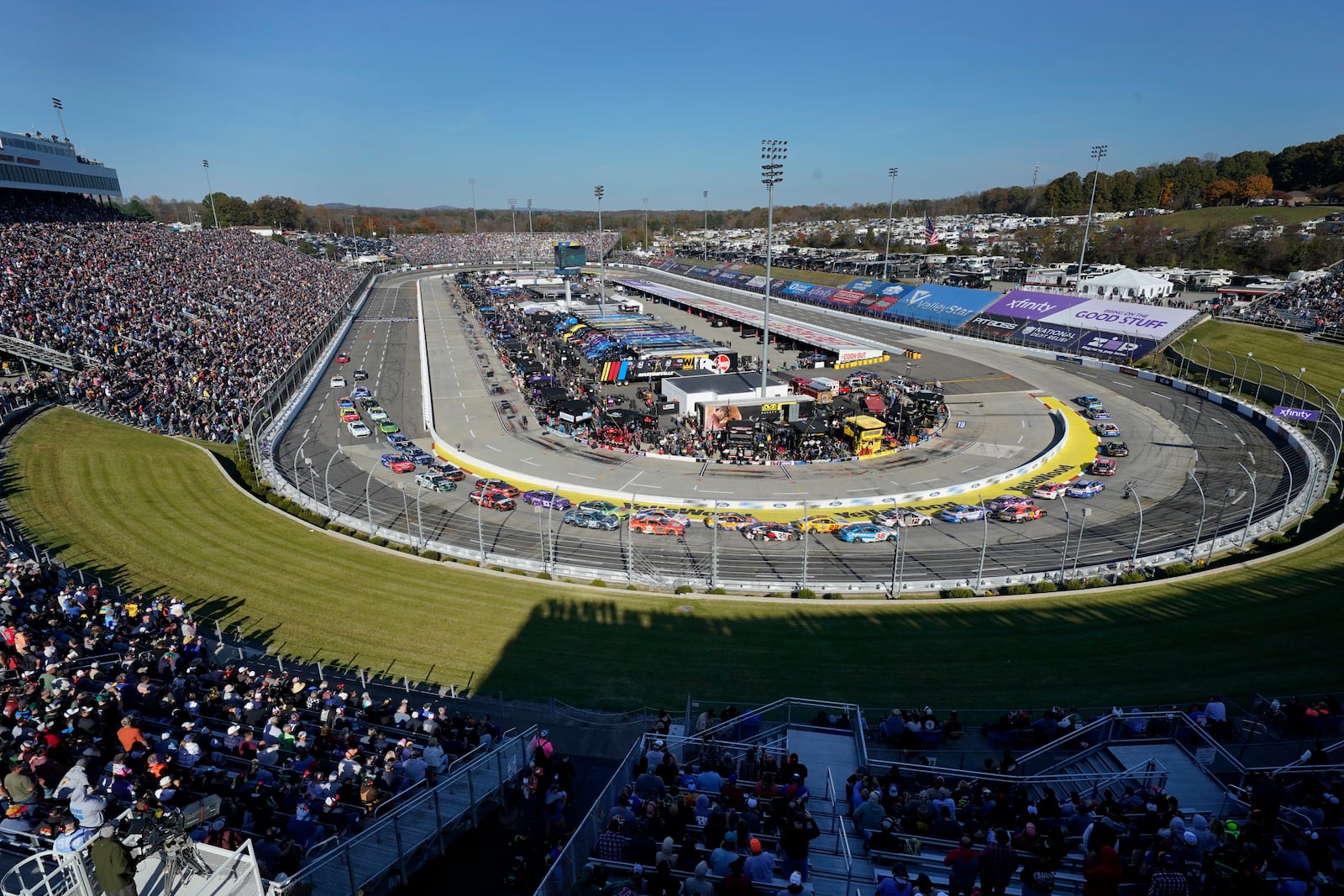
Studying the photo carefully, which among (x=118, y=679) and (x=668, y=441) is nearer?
(x=118, y=679)

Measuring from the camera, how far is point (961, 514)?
119ft

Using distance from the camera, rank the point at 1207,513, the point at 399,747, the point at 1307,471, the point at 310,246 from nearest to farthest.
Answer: the point at 399,747, the point at 1207,513, the point at 1307,471, the point at 310,246

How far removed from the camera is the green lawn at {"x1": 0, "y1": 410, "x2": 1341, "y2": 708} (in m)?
21.0

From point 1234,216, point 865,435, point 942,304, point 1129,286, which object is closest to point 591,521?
point 865,435

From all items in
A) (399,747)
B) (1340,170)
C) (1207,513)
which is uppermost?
(1340,170)

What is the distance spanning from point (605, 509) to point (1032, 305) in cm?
6763

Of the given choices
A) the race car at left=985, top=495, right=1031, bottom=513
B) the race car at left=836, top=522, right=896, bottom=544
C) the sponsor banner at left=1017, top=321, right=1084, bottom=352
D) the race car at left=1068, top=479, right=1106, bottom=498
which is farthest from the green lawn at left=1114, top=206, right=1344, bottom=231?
the race car at left=836, top=522, right=896, bottom=544

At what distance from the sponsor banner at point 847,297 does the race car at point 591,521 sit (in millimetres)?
76616

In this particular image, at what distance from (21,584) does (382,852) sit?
607 inches

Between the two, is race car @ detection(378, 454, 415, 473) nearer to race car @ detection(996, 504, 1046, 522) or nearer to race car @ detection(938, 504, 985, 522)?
race car @ detection(938, 504, 985, 522)

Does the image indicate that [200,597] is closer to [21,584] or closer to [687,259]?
[21,584]

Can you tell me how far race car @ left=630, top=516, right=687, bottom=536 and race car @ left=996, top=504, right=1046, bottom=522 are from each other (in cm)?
1613

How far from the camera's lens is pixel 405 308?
110000 millimetres

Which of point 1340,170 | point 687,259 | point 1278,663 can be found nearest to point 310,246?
point 687,259
